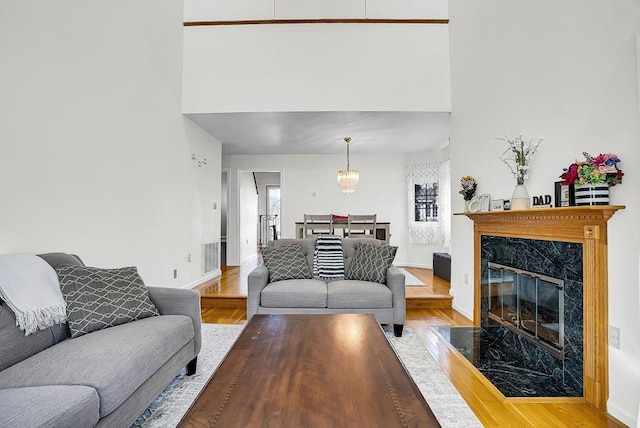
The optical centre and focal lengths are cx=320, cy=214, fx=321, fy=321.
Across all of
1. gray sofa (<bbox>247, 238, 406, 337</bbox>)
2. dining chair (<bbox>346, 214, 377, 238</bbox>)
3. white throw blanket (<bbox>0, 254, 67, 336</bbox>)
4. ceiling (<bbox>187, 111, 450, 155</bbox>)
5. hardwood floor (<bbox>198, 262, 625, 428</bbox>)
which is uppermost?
ceiling (<bbox>187, 111, 450, 155</bbox>)

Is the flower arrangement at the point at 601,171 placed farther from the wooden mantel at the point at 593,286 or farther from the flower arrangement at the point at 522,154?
the flower arrangement at the point at 522,154

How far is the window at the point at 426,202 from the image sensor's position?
649 cm

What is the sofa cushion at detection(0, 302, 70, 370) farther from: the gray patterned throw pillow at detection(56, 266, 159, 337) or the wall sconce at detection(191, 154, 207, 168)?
the wall sconce at detection(191, 154, 207, 168)

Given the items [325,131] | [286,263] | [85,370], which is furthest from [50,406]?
[325,131]

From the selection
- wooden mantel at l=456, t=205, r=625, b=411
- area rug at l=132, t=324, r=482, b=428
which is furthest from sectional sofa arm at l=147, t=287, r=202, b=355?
wooden mantel at l=456, t=205, r=625, b=411

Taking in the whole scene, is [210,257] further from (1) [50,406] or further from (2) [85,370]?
(1) [50,406]

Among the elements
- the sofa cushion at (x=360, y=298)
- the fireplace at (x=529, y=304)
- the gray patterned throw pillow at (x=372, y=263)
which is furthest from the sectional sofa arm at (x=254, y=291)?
the fireplace at (x=529, y=304)

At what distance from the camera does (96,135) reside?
2762mm

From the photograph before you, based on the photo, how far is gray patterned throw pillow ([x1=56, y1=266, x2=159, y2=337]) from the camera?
5.92ft

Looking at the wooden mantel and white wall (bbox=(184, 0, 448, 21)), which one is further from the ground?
white wall (bbox=(184, 0, 448, 21))

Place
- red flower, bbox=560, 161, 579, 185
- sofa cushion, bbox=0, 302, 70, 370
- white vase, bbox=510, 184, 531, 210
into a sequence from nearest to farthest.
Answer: sofa cushion, bbox=0, 302, 70, 370
red flower, bbox=560, 161, 579, 185
white vase, bbox=510, 184, 531, 210

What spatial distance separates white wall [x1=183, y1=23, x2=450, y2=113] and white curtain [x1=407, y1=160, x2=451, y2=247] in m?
2.30

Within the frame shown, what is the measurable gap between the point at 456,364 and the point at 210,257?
4082mm

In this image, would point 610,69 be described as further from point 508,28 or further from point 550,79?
point 508,28
